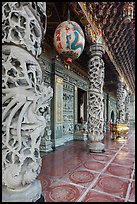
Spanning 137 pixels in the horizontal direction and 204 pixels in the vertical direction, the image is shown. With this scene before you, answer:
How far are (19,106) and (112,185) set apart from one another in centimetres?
151

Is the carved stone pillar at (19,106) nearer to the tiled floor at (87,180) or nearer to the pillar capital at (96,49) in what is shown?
the tiled floor at (87,180)

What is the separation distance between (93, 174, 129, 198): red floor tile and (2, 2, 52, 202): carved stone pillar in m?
0.91

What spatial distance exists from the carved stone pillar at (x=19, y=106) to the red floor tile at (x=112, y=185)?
0.91m

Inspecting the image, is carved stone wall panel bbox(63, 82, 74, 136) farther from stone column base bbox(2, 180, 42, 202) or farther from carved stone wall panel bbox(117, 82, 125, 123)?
stone column base bbox(2, 180, 42, 202)

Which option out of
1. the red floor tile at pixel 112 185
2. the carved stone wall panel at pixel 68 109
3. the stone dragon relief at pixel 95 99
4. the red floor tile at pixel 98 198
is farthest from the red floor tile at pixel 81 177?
the carved stone wall panel at pixel 68 109

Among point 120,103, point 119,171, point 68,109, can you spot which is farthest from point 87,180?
point 120,103

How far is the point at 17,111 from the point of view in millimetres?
1129

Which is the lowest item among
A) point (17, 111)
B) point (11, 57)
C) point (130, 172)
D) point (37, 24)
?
point (130, 172)

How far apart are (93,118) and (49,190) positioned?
2.07 meters

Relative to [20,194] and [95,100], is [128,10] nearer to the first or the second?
[95,100]

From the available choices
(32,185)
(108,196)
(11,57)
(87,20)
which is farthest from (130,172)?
(87,20)

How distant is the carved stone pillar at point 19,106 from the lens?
43.1 inches

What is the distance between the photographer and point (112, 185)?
1900 millimetres

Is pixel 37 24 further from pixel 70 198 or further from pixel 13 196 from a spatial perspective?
pixel 70 198
